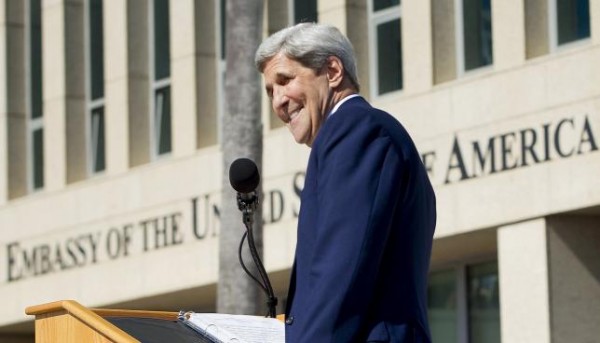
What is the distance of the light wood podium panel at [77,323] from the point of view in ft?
18.0

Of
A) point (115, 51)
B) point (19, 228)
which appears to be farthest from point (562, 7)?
point (19, 228)

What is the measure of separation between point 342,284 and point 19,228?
20.3 m

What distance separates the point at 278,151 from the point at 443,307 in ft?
8.18

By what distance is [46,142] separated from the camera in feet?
81.6

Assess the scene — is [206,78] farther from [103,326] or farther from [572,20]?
[103,326]

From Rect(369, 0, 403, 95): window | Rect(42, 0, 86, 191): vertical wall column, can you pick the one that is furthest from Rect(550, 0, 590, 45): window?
Rect(42, 0, 86, 191): vertical wall column

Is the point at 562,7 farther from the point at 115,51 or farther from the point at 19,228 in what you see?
the point at 19,228

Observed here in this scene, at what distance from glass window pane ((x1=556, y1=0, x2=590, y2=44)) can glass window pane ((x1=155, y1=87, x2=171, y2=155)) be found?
6.60 metres

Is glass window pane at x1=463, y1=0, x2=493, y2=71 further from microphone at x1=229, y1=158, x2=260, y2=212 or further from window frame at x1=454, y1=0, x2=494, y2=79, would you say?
microphone at x1=229, y1=158, x2=260, y2=212

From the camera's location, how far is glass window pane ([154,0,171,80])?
2377 centimetres

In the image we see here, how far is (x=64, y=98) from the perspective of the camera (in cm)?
2469

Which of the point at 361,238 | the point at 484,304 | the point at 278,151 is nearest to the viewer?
the point at 361,238

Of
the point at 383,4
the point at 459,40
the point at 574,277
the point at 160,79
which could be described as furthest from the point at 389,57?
the point at 160,79

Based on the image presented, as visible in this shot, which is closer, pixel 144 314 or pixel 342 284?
pixel 342 284
